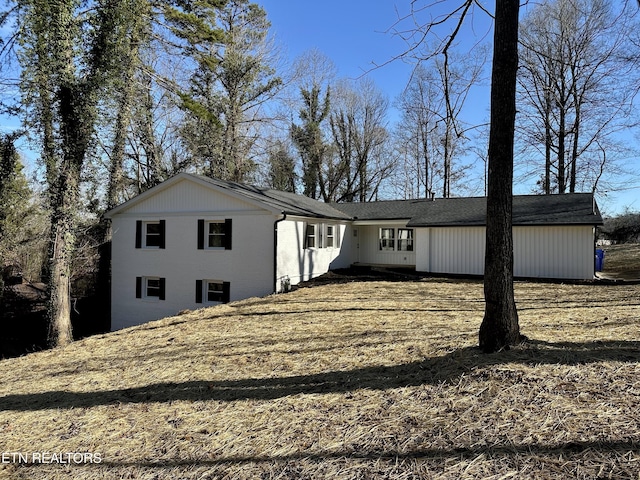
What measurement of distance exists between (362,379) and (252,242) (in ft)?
35.9

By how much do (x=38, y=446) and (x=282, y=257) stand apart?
36.1 feet

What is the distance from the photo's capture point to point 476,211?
55.2 ft

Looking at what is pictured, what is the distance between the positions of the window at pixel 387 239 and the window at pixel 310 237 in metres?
4.81

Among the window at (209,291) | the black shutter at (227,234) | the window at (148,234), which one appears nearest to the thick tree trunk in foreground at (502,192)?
the black shutter at (227,234)

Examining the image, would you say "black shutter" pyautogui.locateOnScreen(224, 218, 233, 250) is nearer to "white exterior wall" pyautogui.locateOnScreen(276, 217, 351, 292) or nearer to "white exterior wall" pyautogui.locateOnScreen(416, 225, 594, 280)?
"white exterior wall" pyautogui.locateOnScreen(276, 217, 351, 292)

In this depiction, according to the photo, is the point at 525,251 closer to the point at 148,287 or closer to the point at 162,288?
the point at 162,288

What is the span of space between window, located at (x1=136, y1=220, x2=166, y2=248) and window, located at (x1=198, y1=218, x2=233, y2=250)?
7.04ft

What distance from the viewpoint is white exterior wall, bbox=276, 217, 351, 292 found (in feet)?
47.2

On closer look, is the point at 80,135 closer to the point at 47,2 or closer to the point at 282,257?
the point at 47,2

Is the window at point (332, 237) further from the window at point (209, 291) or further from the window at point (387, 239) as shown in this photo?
the window at point (209, 291)

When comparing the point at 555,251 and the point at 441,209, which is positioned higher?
the point at 441,209

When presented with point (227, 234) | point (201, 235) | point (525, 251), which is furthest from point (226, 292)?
point (525, 251)

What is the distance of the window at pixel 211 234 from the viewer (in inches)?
600

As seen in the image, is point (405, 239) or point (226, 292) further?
point (405, 239)
